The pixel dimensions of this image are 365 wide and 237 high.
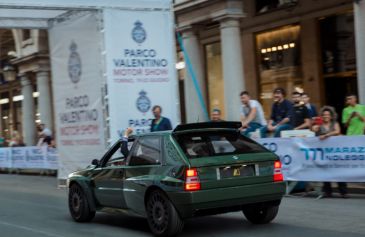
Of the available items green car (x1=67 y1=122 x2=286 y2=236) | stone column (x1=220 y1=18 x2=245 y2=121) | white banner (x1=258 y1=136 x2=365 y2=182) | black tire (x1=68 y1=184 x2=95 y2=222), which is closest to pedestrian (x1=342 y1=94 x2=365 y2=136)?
white banner (x1=258 y1=136 x2=365 y2=182)

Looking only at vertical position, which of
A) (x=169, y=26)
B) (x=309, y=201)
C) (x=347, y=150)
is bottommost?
(x=309, y=201)

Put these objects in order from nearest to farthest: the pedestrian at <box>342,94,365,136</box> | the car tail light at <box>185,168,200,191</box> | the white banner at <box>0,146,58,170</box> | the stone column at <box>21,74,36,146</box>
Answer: the car tail light at <box>185,168,200,191</box> → the pedestrian at <box>342,94,365,136</box> → the white banner at <box>0,146,58,170</box> → the stone column at <box>21,74,36,146</box>

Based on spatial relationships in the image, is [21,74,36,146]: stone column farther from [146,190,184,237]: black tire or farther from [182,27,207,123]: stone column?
[146,190,184,237]: black tire

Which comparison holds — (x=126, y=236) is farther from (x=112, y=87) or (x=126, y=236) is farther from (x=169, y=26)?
(x=169, y=26)

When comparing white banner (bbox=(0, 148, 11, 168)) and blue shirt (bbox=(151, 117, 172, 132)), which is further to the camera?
white banner (bbox=(0, 148, 11, 168))

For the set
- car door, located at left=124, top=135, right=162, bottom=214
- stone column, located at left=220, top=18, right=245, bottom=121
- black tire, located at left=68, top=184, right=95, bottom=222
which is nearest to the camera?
car door, located at left=124, top=135, right=162, bottom=214

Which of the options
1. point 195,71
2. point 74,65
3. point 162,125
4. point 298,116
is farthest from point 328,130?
point 195,71

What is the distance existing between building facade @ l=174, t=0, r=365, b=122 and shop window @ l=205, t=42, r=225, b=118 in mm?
1174

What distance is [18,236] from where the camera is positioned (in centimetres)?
912

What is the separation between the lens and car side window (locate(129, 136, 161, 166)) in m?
8.69

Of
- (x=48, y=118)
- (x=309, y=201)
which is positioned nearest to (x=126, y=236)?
(x=309, y=201)

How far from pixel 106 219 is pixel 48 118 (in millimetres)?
20079

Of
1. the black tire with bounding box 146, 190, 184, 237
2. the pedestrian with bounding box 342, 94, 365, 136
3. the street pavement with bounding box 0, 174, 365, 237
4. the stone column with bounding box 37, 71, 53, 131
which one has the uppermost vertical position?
the stone column with bounding box 37, 71, 53, 131

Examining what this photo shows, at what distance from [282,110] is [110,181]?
5.54 m
